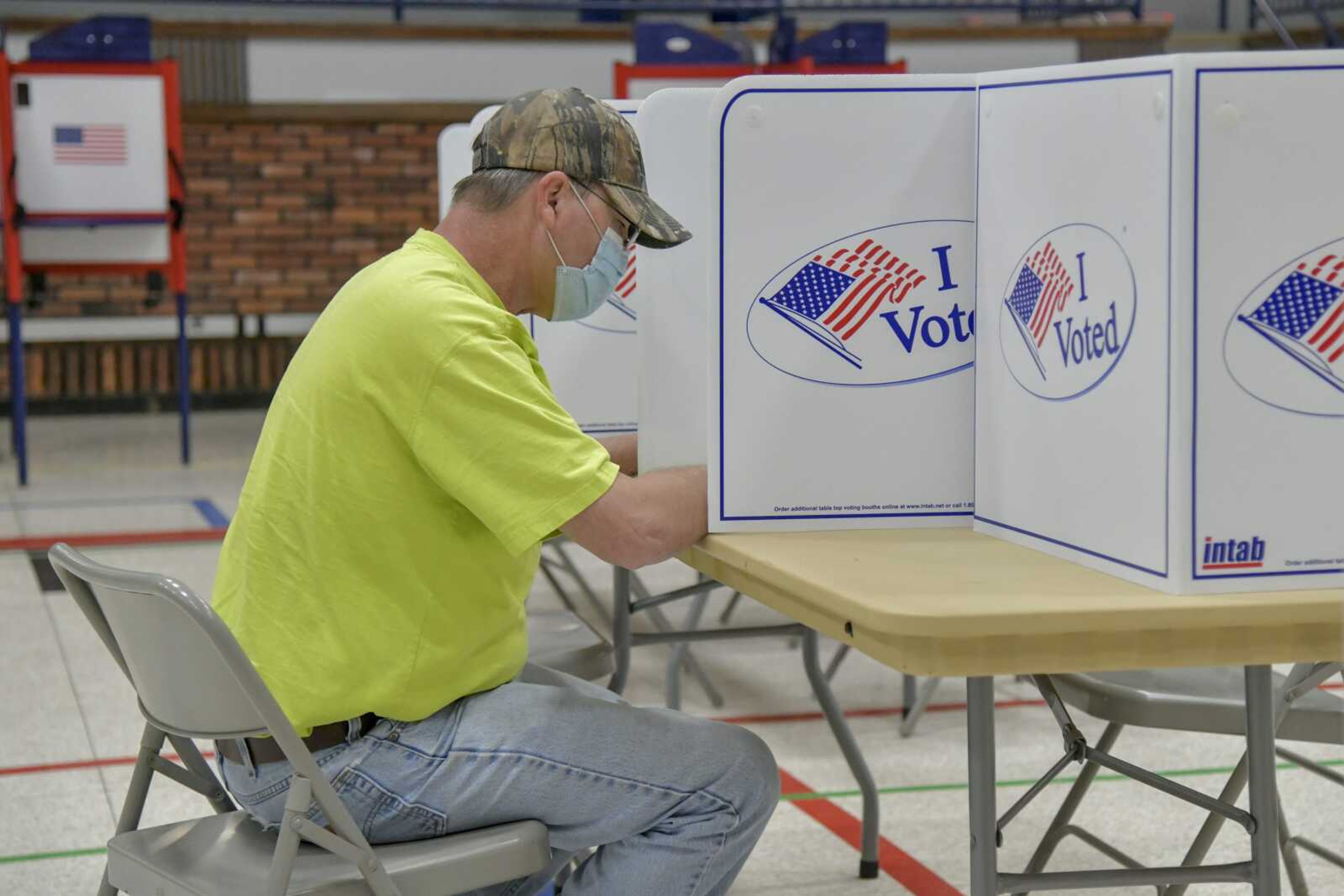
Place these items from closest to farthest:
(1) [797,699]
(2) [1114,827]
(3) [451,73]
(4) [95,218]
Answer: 1. (2) [1114,827]
2. (1) [797,699]
3. (4) [95,218]
4. (3) [451,73]

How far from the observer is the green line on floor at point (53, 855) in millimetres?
2660

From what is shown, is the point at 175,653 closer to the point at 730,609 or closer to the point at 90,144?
the point at 730,609

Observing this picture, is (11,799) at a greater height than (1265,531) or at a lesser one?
lesser

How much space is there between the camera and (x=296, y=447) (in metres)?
1.64

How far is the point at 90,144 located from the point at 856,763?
5183mm

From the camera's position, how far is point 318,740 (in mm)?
→ 1637

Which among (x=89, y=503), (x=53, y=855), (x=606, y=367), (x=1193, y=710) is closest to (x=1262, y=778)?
(x=1193, y=710)

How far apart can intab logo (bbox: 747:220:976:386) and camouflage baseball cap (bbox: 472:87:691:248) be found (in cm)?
20

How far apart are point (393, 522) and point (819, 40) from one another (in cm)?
566

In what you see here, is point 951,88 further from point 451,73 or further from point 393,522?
point 451,73

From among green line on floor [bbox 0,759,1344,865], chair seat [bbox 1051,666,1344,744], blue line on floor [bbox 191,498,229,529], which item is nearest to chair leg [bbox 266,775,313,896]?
chair seat [bbox 1051,666,1344,744]

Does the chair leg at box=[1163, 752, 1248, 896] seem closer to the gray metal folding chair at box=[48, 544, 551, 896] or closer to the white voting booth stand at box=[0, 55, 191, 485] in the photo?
the gray metal folding chair at box=[48, 544, 551, 896]

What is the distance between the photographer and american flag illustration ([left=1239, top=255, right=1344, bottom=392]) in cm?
131

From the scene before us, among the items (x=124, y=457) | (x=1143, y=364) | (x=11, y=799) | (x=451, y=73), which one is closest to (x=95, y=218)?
(x=124, y=457)
